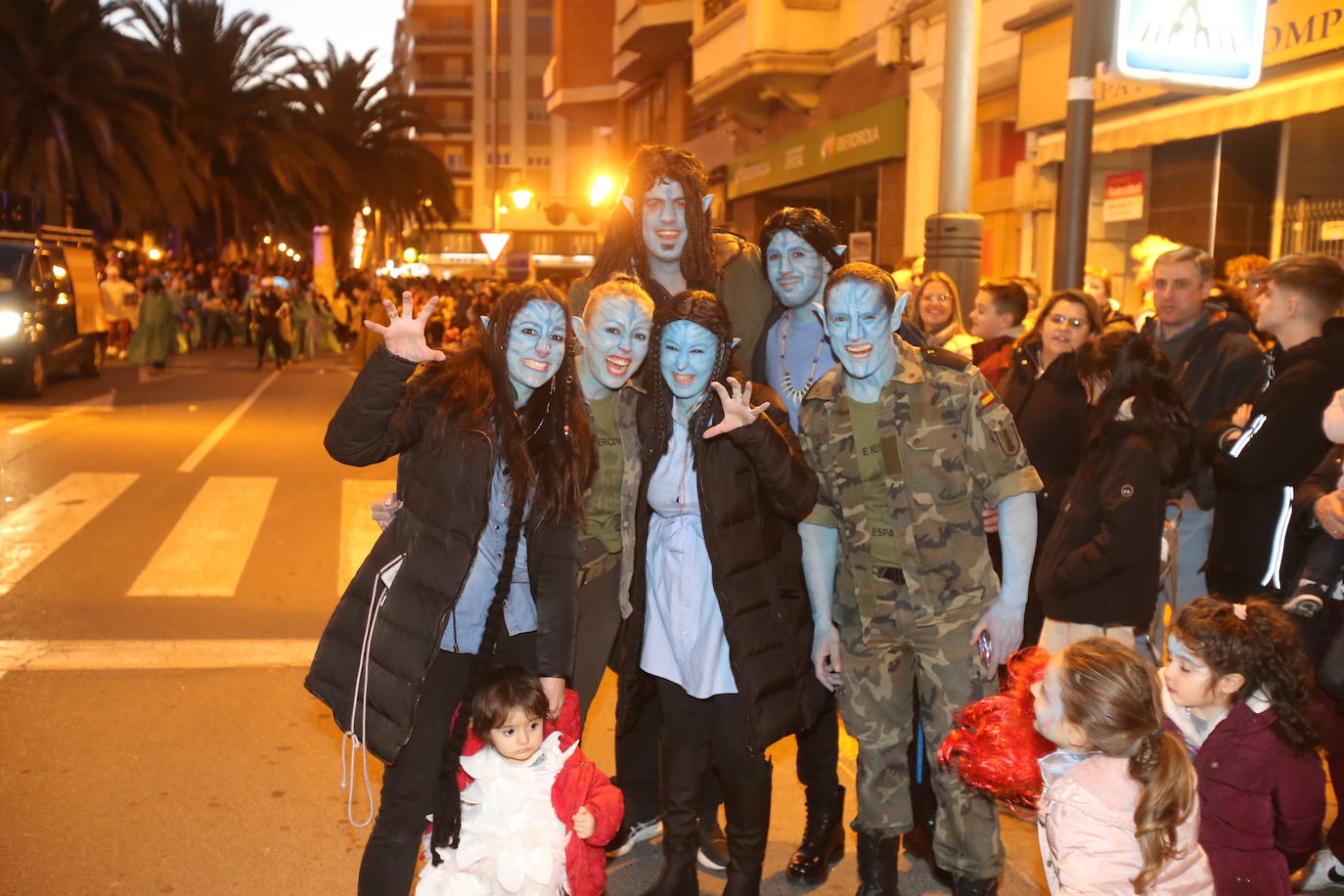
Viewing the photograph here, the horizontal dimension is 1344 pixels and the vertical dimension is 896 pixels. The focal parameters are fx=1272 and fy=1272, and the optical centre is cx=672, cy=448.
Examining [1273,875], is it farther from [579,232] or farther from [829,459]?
Answer: [579,232]

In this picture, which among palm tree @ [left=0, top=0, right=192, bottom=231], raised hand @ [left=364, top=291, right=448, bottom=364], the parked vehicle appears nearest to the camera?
raised hand @ [left=364, top=291, right=448, bottom=364]

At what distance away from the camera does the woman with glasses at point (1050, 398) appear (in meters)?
5.67

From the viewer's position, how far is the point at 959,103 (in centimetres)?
839

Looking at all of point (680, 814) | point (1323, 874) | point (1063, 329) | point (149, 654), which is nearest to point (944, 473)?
point (680, 814)

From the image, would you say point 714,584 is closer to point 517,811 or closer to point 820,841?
point 517,811

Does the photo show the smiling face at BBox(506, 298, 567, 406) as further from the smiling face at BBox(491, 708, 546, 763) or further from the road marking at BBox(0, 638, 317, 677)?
the road marking at BBox(0, 638, 317, 677)

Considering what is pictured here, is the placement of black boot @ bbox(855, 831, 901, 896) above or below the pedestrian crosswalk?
above

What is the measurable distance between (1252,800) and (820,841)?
4.89 feet

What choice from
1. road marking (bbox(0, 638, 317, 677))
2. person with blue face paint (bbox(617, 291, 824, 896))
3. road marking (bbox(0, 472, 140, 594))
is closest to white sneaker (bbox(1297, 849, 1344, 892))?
person with blue face paint (bbox(617, 291, 824, 896))

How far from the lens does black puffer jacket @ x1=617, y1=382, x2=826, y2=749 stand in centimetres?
394

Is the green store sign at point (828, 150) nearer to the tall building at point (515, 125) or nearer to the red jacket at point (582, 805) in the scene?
the red jacket at point (582, 805)

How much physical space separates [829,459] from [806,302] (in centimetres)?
91

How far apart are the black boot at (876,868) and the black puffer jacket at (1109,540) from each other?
1.42 metres

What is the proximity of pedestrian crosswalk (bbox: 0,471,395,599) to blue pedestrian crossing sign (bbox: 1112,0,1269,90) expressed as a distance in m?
5.57
